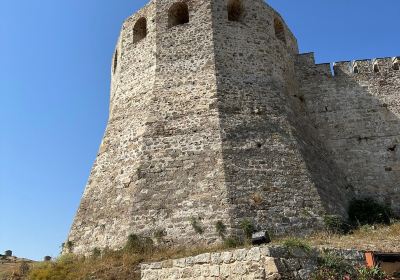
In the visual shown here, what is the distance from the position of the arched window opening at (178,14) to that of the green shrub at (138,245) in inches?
310

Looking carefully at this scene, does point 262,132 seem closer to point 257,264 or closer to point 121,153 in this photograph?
point 121,153

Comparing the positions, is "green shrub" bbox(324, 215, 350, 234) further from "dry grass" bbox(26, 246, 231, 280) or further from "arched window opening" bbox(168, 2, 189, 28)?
"arched window opening" bbox(168, 2, 189, 28)

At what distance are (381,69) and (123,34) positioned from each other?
10.3 m

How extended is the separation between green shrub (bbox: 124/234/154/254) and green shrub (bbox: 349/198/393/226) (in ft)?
20.5

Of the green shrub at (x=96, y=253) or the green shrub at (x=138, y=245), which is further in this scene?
the green shrub at (x=96, y=253)

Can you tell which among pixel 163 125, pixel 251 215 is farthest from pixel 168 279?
pixel 163 125

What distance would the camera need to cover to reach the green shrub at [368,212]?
44.5ft

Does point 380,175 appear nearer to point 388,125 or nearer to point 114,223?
point 388,125

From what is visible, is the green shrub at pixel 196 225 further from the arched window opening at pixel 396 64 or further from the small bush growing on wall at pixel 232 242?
the arched window opening at pixel 396 64

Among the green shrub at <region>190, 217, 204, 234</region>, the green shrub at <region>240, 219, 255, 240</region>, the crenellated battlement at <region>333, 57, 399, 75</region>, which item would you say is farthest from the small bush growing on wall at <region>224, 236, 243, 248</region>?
the crenellated battlement at <region>333, 57, 399, 75</region>

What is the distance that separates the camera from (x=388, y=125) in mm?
16422

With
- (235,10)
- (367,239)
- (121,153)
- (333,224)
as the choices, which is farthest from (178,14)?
(367,239)

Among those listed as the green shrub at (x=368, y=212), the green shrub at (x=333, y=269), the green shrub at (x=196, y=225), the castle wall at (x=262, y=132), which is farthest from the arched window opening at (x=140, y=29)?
the green shrub at (x=333, y=269)

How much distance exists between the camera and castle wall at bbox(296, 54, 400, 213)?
50.9 ft
